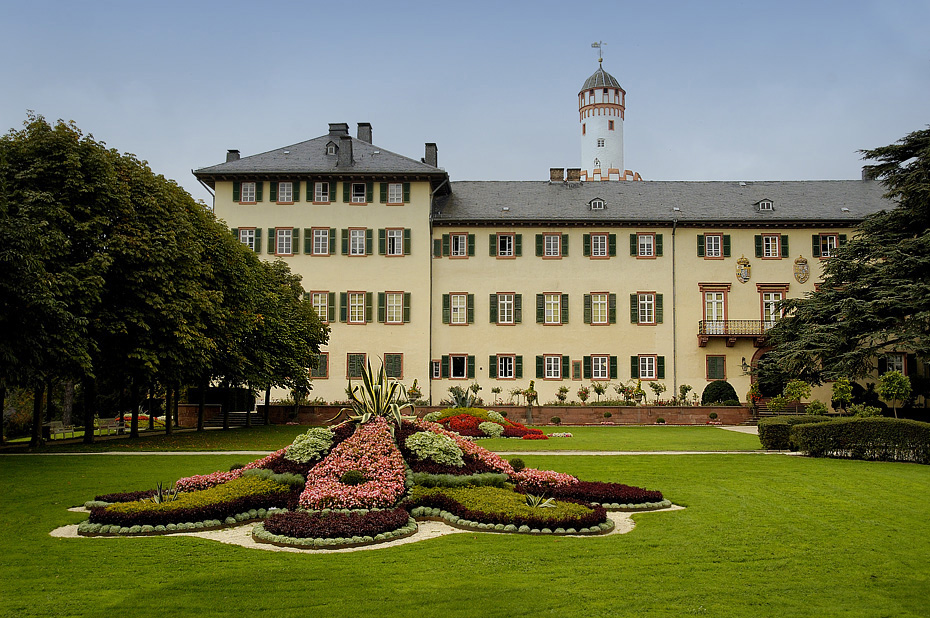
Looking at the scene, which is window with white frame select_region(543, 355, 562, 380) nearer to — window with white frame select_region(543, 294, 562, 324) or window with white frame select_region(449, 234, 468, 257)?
A: window with white frame select_region(543, 294, 562, 324)

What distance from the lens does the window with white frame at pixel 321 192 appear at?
4784 cm

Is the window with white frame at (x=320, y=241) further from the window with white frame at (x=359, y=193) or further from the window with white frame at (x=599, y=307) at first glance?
the window with white frame at (x=599, y=307)

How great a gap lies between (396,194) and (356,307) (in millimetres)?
6674

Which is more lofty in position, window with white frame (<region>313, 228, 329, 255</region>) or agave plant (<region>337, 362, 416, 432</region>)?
window with white frame (<region>313, 228, 329, 255</region>)

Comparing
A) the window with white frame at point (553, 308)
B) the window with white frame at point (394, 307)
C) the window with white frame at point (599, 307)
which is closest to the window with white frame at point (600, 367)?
the window with white frame at point (599, 307)

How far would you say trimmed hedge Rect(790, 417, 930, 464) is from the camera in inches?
821

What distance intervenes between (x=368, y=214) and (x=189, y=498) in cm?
3583

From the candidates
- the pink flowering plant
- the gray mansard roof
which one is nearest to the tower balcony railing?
the gray mansard roof

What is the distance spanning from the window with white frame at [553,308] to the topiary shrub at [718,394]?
28.9 ft

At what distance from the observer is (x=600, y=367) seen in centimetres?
4800

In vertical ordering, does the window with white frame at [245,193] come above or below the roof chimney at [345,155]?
below

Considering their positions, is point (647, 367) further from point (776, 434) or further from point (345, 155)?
point (776, 434)

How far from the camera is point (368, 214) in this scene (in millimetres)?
47875

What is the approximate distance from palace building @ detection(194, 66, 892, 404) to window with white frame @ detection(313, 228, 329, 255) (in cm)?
8
